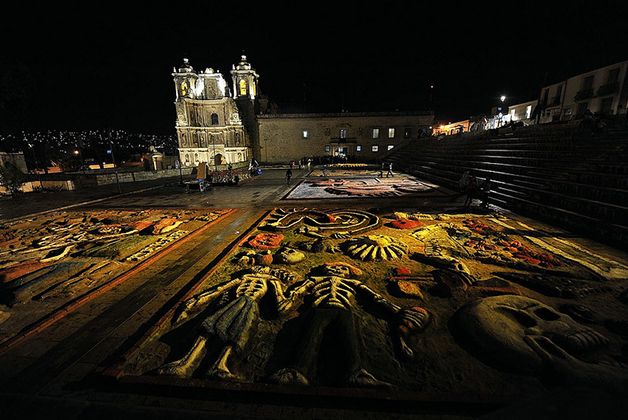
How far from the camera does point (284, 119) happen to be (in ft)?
129

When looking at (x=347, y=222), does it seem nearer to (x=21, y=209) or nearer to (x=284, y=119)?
(x=21, y=209)

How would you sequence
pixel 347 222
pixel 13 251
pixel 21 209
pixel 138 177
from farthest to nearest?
1. pixel 138 177
2. pixel 21 209
3. pixel 347 222
4. pixel 13 251

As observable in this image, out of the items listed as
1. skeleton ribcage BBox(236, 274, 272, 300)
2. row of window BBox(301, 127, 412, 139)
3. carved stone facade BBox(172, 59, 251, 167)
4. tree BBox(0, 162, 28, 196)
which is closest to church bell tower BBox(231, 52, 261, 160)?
carved stone facade BBox(172, 59, 251, 167)

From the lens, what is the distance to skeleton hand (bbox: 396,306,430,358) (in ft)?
8.55

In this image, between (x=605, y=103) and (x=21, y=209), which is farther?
(x=605, y=103)

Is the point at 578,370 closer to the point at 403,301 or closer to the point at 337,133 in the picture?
the point at 403,301

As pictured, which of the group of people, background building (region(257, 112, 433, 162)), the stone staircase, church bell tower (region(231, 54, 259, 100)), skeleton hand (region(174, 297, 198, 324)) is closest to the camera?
skeleton hand (region(174, 297, 198, 324))

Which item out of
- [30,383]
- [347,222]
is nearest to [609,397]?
[30,383]

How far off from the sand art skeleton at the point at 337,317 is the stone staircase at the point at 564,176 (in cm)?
580

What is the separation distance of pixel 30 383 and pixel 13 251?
5.08 meters

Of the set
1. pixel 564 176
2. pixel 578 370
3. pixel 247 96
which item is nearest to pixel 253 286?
pixel 578 370

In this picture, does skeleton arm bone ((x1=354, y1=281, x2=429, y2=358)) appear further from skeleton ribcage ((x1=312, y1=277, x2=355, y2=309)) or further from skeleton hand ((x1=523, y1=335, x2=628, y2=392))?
skeleton hand ((x1=523, y1=335, x2=628, y2=392))

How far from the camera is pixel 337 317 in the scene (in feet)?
9.70

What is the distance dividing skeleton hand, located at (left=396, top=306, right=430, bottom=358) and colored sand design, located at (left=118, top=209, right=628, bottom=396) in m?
0.01
